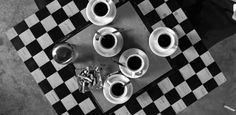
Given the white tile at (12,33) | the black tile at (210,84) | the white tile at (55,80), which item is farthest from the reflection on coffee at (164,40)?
the white tile at (12,33)

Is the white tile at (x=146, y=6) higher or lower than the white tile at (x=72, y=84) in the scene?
higher

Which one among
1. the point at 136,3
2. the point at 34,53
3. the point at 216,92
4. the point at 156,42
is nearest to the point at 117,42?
the point at 156,42

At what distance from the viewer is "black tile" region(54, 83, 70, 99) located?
188 centimetres

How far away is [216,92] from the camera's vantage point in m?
2.92

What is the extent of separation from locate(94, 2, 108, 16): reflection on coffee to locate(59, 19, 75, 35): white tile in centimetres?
29

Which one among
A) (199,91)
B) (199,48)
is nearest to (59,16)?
(199,48)

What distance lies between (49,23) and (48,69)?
0.30 meters

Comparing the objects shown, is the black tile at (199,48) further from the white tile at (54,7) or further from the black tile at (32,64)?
the black tile at (32,64)

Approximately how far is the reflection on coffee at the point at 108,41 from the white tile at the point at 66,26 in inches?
12.2

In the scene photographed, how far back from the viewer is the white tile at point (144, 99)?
1.87m

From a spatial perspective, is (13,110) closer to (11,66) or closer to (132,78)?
(11,66)

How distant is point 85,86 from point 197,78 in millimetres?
747

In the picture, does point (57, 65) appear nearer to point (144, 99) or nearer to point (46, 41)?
point (46, 41)

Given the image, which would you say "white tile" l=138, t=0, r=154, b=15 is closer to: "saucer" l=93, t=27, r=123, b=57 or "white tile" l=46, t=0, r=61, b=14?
A: "saucer" l=93, t=27, r=123, b=57
